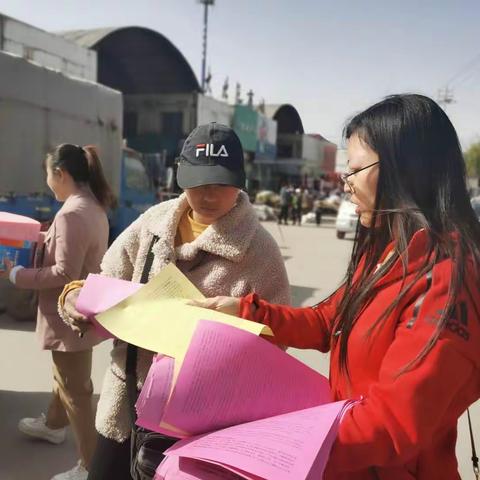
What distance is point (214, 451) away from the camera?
3.12ft

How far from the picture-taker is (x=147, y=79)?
2467cm

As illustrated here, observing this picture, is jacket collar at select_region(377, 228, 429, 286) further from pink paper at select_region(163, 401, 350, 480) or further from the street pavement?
the street pavement

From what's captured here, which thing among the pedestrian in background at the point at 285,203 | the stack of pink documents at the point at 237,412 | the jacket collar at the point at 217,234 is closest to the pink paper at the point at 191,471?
the stack of pink documents at the point at 237,412

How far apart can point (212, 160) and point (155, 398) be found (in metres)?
0.84

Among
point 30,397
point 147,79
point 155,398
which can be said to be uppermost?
point 147,79

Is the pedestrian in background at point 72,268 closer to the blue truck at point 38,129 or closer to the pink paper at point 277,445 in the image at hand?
the pink paper at point 277,445

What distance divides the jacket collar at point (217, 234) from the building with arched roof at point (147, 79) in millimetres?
14351

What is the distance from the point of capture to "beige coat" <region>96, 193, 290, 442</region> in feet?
5.56

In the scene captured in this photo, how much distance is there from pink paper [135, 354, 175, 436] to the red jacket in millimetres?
371

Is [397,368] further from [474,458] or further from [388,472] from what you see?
[474,458]

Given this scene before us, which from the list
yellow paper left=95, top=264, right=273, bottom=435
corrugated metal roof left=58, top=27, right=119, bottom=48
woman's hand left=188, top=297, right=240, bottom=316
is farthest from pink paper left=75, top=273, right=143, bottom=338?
corrugated metal roof left=58, top=27, right=119, bottom=48

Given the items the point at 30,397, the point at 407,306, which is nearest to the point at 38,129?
the point at 30,397

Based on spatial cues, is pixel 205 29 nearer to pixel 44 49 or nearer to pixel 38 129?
pixel 44 49

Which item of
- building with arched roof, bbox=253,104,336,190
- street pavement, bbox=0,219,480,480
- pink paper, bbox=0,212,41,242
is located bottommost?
street pavement, bbox=0,219,480,480
